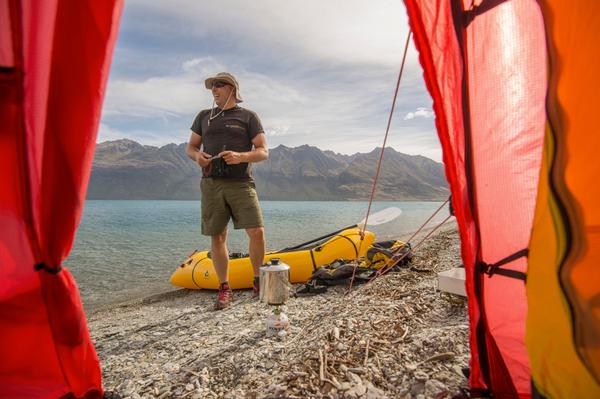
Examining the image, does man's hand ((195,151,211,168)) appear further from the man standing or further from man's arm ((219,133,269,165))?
man's arm ((219,133,269,165))

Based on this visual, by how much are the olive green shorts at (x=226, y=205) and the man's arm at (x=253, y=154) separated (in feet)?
0.97

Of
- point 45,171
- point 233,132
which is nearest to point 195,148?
point 233,132

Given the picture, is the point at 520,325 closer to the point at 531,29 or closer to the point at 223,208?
the point at 531,29

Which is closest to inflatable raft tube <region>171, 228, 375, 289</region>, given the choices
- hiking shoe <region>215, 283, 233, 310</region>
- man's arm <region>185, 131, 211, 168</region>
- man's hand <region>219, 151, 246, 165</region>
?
hiking shoe <region>215, 283, 233, 310</region>

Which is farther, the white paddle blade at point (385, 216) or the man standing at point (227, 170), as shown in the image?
the white paddle blade at point (385, 216)

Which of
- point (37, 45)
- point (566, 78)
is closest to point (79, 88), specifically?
point (37, 45)

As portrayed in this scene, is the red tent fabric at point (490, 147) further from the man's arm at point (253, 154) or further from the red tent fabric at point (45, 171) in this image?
the man's arm at point (253, 154)

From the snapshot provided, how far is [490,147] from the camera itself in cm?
173

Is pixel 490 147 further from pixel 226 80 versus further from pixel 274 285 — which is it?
pixel 226 80

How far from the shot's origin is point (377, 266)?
541 centimetres

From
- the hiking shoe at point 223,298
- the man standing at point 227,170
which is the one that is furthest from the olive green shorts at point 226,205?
the hiking shoe at point 223,298

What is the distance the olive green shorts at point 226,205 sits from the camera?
161 inches

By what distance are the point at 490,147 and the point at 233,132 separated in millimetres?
3040

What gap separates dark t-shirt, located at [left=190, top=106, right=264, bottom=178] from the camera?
4168 mm
